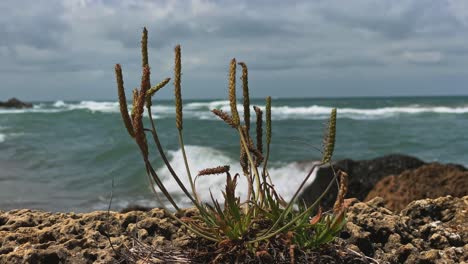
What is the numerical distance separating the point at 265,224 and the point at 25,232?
129 centimetres

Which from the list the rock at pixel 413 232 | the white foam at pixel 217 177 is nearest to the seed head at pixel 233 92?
the rock at pixel 413 232

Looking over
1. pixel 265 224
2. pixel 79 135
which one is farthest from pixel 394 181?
pixel 79 135

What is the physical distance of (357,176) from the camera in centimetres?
836

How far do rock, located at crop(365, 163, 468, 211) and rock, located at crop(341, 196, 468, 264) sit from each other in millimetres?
1800

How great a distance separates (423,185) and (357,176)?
9.93ft

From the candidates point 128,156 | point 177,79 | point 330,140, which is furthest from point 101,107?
point 330,140

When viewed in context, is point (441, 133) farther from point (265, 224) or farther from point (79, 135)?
point (265, 224)

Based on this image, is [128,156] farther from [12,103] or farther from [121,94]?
[12,103]

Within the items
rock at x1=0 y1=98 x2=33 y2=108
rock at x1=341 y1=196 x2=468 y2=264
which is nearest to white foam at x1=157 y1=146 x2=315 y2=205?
rock at x1=341 y1=196 x2=468 y2=264

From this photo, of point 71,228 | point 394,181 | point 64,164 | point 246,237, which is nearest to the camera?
point 246,237

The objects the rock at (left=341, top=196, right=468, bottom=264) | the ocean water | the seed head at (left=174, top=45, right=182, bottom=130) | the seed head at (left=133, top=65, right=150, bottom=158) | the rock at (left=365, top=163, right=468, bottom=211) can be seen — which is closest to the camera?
the seed head at (left=133, top=65, right=150, bottom=158)

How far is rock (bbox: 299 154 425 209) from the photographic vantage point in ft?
27.0

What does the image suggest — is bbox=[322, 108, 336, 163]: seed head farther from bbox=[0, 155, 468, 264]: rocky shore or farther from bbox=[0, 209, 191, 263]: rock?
bbox=[0, 209, 191, 263]: rock

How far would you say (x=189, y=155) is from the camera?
709 inches
